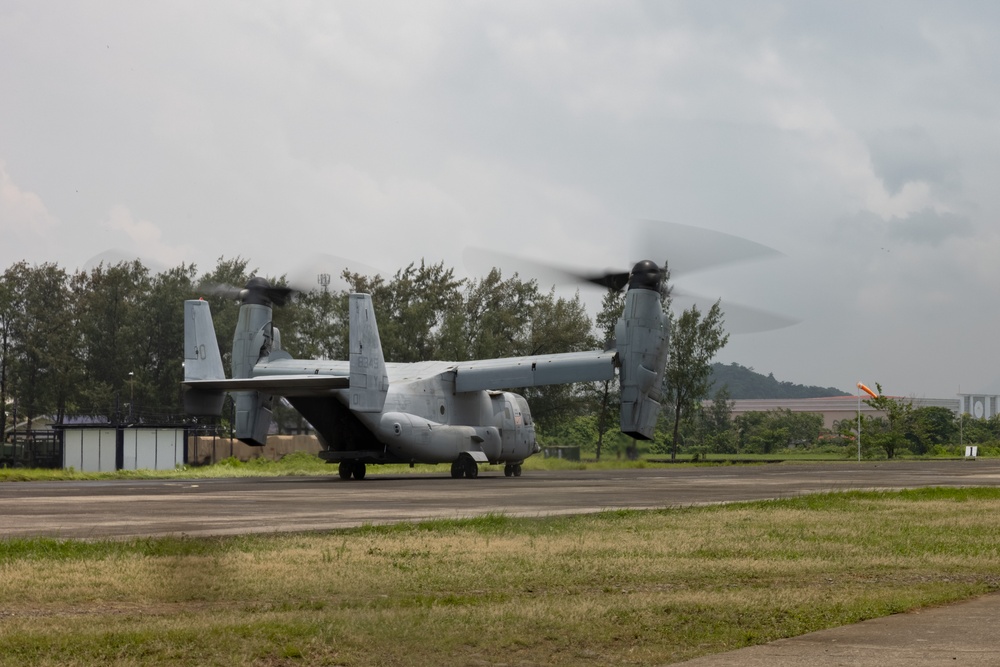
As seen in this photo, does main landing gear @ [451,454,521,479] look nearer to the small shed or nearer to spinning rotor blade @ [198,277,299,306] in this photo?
spinning rotor blade @ [198,277,299,306]

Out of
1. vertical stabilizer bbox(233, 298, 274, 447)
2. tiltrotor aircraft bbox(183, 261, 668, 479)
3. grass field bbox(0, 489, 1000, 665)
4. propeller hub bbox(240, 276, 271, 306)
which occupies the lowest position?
grass field bbox(0, 489, 1000, 665)

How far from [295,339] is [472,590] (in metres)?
81.6

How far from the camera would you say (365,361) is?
42312mm

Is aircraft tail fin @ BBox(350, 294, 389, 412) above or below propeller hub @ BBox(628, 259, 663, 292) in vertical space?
below

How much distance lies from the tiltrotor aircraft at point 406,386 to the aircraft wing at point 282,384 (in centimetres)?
5

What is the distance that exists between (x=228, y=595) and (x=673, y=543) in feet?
22.0

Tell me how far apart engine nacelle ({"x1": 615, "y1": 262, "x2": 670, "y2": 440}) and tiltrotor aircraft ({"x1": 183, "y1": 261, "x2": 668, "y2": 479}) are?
0.12ft

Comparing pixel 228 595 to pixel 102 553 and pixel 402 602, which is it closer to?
pixel 402 602

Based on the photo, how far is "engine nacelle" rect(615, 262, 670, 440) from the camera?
137ft

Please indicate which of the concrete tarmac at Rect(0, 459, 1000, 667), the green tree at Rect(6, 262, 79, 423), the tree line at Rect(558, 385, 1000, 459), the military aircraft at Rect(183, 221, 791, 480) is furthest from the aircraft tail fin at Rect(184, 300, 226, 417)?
the green tree at Rect(6, 262, 79, 423)

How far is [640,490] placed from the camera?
31.8 m

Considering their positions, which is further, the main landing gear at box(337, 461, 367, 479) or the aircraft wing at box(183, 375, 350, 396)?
the main landing gear at box(337, 461, 367, 479)

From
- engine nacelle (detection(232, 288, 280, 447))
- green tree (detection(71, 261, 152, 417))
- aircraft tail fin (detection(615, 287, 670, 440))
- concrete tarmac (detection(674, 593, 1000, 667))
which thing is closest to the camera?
concrete tarmac (detection(674, 593, 1000, 667))

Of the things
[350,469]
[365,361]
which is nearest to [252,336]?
[350,469]
